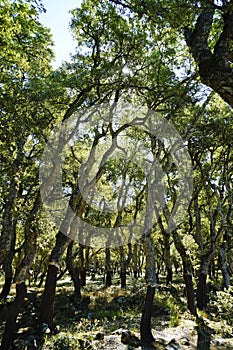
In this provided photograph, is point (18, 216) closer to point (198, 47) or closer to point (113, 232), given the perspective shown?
point (198, 47)

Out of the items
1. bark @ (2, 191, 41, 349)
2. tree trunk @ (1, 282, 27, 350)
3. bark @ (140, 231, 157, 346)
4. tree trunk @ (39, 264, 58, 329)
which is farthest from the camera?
tree trunk @ (39, 264, 58, 329)

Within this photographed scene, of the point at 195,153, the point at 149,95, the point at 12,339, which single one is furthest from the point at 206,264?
the point at 12,339

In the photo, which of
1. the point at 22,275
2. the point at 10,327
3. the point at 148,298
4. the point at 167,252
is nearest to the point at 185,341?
the point at 148,298

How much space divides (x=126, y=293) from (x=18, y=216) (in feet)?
42.3

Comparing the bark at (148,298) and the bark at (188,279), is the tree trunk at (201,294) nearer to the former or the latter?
the bark at (188,279)

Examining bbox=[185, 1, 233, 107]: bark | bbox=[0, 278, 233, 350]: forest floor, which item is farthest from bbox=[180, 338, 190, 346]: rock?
bbox=[185, 1, 233, 107]: bark

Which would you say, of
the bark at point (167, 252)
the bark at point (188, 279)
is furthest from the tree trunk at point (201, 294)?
the bark at point (167, 252)

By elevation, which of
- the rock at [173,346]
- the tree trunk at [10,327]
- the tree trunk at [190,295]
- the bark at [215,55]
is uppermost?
the bark at [215,55]

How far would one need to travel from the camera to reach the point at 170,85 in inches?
528

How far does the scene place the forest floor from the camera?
10.3 meters

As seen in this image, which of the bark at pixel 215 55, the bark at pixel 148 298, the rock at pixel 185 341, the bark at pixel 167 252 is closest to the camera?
the bark at pixel 215 55

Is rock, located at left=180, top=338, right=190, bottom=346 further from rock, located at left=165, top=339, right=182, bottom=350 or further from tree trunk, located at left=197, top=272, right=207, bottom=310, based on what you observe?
tree trunk, located at left=197, top=272, right=207, bottom=310

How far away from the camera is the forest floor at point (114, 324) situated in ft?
33.8

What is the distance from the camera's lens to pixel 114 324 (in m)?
14.3
